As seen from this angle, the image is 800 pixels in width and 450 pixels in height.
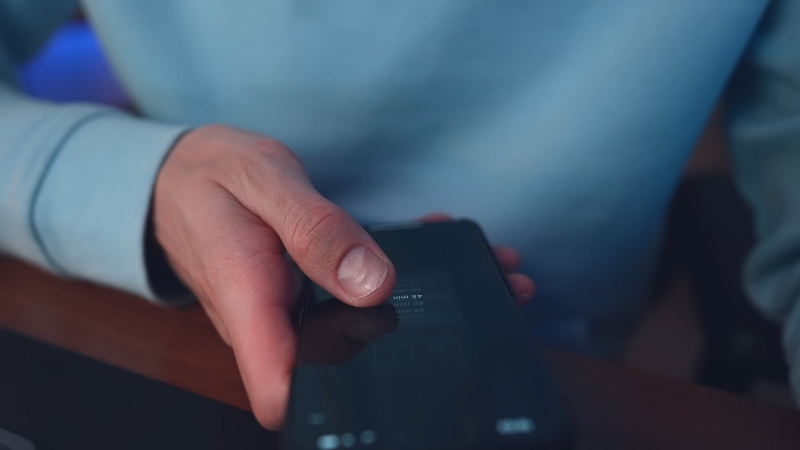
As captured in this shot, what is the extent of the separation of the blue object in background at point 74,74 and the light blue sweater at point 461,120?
38 cm

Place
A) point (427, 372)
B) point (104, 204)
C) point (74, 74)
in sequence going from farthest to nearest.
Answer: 1. point (74, 74)
2. point (104, 204)
3. point (427, 372)

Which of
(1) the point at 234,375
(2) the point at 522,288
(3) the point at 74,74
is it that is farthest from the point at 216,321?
(3) the point at 74,74

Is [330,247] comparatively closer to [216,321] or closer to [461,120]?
[216,321]

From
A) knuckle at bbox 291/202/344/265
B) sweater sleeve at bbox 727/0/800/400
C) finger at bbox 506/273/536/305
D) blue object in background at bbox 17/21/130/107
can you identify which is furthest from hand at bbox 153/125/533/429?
blue object in background at bbox 17/21/130/107

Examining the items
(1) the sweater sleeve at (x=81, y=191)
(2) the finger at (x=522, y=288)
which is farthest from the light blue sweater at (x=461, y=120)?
(2) the finger at (x=522, y=288)

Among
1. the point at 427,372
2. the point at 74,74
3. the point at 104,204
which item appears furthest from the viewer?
the point at 74,74

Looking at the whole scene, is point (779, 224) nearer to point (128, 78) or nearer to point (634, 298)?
point (634, 298)

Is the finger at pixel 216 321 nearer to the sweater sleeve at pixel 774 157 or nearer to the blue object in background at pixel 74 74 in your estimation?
the sweater sleeve at pixel 774 157

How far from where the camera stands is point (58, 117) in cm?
35

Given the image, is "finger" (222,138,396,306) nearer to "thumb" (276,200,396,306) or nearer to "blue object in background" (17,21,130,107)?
"thumb" (276,200,396,306)

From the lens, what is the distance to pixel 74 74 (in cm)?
80

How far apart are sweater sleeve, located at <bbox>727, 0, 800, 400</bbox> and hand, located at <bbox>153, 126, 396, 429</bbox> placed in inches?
10.4

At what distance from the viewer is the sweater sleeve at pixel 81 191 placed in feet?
1.04

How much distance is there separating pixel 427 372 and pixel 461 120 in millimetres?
231
